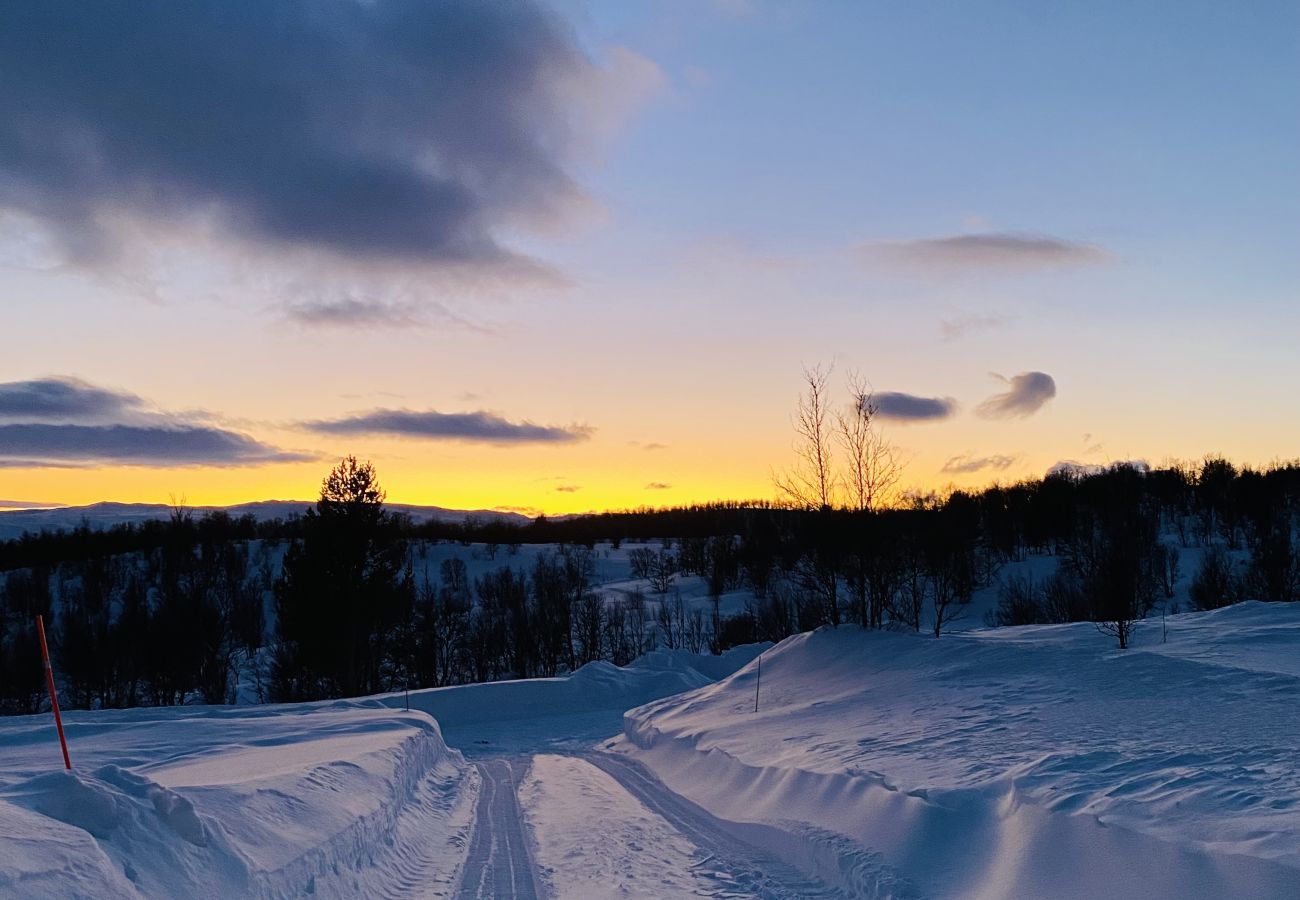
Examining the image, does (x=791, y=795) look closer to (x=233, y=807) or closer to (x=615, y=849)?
(x=615, y=849)

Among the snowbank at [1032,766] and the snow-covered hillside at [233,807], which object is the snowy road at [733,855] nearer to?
the snowbank at [1032,766]

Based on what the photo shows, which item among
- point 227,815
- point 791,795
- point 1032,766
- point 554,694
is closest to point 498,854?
point 227,815

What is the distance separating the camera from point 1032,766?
28.9 feet

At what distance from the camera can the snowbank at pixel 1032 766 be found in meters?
6.38

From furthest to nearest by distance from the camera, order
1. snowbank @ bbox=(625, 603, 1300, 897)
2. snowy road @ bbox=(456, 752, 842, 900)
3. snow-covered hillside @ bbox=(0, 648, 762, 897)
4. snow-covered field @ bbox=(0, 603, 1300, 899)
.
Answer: snowy road @ bbox=(456, 752, 842, 900), snowbank @ bbox=(625, 603, 1300, 897), snow-covered field @ bbox=(0, 603, 1300, 899), snow-covered hillside @ bbox=(0, 648, 762, 897)

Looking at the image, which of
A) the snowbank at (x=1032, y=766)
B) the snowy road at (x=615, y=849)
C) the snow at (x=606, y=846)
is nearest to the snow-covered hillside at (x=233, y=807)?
the snowy road at (x=615, y=849)

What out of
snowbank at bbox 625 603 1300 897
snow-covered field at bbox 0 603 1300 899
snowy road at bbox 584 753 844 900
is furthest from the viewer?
snowy road at bbox 584 753 844 900

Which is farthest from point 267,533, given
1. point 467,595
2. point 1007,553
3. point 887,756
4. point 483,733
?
point 887,756

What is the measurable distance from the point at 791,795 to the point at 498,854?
373 cm

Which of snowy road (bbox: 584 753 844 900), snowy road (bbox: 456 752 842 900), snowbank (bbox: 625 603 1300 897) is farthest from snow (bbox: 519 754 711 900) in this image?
snowbank (bbox: 625 603 1300 897)

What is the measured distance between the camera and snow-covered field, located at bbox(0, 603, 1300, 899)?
20.2ft

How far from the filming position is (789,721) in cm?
1633

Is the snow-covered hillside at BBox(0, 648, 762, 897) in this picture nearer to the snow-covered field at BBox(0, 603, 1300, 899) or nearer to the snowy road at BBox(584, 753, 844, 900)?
the snow-covered field at BBox(0, 603, 1300, 899)

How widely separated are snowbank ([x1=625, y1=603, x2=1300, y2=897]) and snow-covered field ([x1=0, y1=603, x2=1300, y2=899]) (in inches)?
1.4
